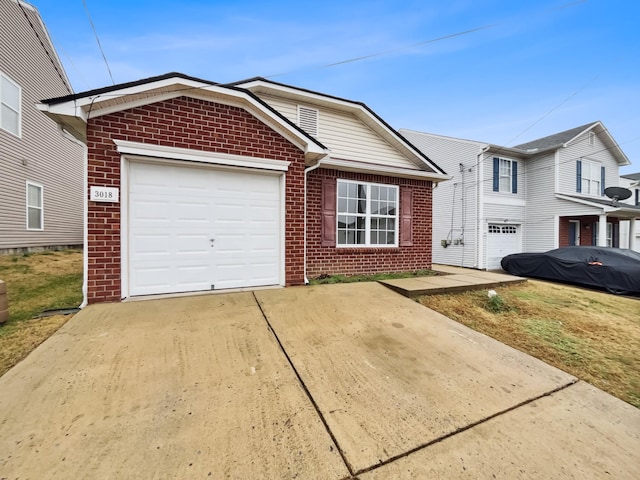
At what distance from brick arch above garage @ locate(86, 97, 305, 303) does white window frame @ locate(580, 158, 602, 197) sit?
17545 mm

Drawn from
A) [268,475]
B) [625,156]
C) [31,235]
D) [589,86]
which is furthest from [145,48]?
[625,156]

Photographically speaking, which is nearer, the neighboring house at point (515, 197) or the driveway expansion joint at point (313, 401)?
the driveway expansion joint at point (313, 401)

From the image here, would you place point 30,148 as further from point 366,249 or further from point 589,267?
point 589,267

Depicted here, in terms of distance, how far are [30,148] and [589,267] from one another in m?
21.0

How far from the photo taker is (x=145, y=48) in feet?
25.8

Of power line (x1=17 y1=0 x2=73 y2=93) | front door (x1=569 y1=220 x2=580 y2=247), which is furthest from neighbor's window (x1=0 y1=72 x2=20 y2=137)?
front door (x1=569 y1=220 x2=580 y2=247)

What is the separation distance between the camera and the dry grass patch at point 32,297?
3.16m

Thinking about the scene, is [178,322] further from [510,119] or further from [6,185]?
[510,119]

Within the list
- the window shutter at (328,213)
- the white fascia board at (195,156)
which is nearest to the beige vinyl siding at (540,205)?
the window shutter at (328,213)

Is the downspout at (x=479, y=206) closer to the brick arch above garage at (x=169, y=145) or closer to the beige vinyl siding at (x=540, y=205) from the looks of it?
the beige vinyl siding at (x=540, y=205)

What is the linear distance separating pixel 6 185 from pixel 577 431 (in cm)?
1490

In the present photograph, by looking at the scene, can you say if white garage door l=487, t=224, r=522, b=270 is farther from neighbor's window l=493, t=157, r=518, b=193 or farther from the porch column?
the porch column

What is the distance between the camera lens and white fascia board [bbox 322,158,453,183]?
698cm

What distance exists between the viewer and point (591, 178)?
15.2 metres
